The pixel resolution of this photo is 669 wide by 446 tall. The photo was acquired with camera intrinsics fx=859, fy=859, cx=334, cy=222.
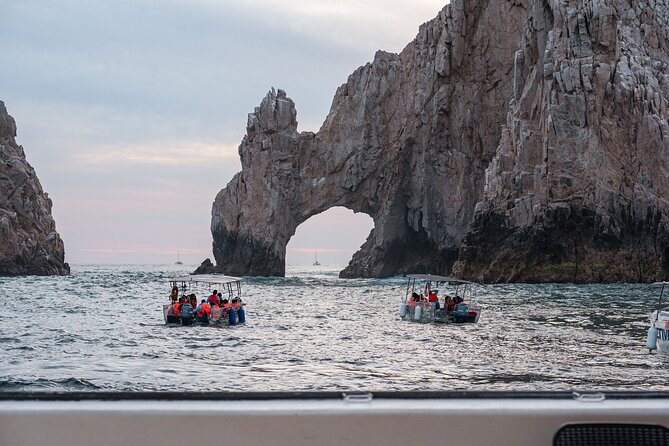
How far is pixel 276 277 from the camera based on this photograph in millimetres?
107688

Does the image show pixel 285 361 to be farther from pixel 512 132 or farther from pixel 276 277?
pixel 276 277

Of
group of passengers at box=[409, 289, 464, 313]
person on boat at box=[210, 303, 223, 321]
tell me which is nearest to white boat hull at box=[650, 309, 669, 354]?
group of passengers at box=[409, 289, 464, 313]

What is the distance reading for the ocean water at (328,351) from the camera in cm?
1866

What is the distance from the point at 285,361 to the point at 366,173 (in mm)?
84682

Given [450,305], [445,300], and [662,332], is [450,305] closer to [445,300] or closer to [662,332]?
[445,300]

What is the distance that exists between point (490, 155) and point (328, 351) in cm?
8432

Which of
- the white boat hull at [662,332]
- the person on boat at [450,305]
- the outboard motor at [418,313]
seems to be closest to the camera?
the white boat hull at [662,332]

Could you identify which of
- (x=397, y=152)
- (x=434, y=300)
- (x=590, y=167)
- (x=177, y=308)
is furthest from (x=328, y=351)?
(x=397, y=152)

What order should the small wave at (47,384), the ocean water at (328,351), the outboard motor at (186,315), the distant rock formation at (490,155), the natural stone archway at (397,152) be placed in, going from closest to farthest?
the small wave at (47,384) < the ocean water at (328,351) < the outboard motor at (186,315) < the distant rock formation at (490,155) < the natural stone archway at (397,152)

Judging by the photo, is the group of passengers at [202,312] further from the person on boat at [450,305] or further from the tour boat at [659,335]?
the tour boat at [659,335]

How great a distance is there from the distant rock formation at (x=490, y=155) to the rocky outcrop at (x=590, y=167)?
0.13m

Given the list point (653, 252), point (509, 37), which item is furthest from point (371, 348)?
point (509, 37)

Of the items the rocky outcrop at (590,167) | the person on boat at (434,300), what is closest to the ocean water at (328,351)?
the person on boat at (434,300)

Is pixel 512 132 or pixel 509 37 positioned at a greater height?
pixel 509 37
